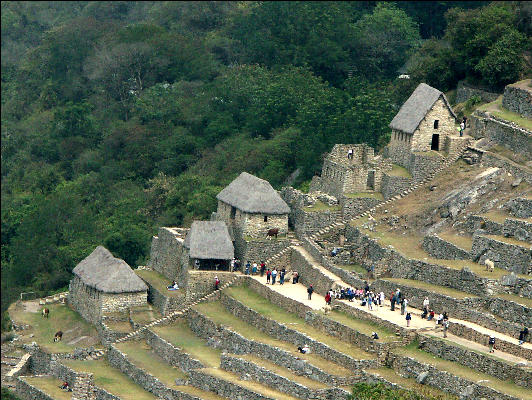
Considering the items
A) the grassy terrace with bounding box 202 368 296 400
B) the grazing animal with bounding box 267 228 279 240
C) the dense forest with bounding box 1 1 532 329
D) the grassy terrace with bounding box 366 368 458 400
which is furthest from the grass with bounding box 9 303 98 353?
the grassy terrace with bounding box 366 368 458 400

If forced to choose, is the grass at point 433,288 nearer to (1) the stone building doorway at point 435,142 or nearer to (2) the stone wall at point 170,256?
(1) the stone building doorway at point 435,142

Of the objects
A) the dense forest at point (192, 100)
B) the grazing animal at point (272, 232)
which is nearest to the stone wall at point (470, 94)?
the dense forest at point (192, 100)

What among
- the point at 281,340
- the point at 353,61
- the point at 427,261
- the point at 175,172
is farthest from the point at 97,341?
the point at 353,61

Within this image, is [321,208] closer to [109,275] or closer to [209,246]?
[209,246]

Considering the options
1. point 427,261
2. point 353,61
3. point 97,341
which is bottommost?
point 97,341

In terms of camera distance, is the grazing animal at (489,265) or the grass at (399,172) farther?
the grass at (399,172)

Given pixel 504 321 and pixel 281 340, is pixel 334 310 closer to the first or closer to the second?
pixel 281 340

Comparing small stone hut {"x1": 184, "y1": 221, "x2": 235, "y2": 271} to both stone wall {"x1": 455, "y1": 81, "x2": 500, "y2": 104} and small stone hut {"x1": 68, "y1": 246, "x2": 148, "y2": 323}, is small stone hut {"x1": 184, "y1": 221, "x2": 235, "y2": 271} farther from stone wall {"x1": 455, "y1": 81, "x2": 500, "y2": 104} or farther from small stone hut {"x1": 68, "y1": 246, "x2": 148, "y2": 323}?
stone wall {"x1": 455, "y1": 81, "x2": 500, "y2": 104}
